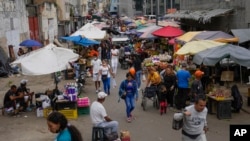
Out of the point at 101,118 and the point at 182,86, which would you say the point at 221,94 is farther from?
the point at 101,118

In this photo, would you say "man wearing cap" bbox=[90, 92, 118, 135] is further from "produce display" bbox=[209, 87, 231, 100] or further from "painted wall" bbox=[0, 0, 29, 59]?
"painted wall" bbox=[0, 0, 29, 59]

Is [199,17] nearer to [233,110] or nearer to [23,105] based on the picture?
[233,110]

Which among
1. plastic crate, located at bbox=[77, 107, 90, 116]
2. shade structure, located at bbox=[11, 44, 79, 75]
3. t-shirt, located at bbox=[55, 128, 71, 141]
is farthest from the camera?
plastic crate, located at bbox=[77, 107, 90, 116]

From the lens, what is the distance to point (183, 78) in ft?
40.3

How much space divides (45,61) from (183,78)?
14.7ft

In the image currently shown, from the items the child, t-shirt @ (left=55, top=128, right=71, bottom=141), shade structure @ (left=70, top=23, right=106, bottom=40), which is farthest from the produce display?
shade structure @ (left=70, top=23, right=106, bottom=40)

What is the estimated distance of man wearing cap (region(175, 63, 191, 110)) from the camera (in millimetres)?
12297

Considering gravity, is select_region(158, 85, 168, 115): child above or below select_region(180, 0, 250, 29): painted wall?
below

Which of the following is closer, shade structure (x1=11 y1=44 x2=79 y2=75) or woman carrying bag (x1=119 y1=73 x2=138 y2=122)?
woman carrying bag (x1=119 y1=73 x2=138 y2=122)

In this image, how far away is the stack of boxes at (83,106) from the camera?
12469 millimetres

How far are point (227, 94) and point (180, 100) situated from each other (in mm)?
1682

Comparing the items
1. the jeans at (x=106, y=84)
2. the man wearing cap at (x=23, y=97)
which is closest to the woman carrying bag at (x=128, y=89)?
the man wearing cap at (x=23, y=97)

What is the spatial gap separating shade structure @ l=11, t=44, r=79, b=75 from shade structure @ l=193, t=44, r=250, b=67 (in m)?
4.36

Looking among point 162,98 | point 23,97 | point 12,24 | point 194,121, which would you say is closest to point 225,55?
point 162,98
